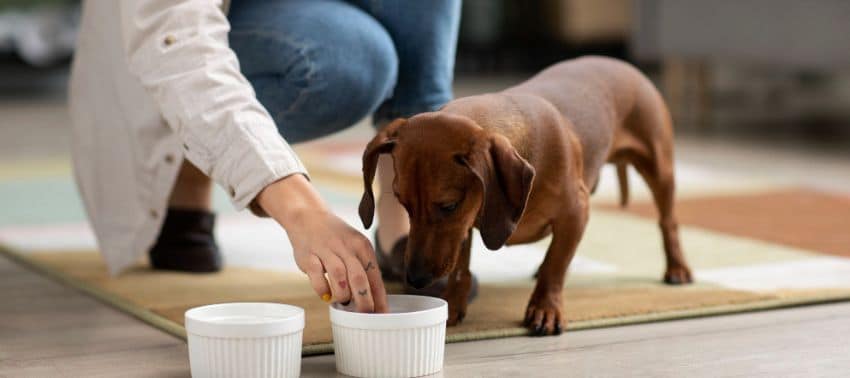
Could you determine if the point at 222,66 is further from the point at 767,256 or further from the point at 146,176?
the point at 767,256

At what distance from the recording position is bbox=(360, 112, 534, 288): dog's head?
4.04ft

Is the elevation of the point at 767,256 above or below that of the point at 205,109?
below

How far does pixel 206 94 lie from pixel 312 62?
450mm

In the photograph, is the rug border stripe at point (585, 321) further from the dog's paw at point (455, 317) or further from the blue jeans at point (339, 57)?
the blue jeans at point (339, 57)

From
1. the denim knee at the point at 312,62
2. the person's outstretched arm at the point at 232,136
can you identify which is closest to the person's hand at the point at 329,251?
the person's outstretched arm at the point at 232,136

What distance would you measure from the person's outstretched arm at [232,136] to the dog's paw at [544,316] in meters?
0.29

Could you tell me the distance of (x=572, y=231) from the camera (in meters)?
1.45

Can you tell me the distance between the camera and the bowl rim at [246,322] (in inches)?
44.9

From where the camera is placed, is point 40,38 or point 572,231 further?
point 40,38

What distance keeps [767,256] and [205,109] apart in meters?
1.02

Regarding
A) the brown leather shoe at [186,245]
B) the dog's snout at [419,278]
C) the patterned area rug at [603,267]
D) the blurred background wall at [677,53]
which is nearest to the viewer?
the dog's snout at [419,278]

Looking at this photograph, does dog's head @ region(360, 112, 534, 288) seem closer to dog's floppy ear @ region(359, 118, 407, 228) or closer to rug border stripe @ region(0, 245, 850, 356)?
dog's floppy ear @ region(359, 118, 407, 228)

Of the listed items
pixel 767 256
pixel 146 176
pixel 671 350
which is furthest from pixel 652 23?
pixel 671 350

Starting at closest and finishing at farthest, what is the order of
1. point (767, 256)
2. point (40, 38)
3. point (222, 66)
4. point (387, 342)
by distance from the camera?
point (387, 342), point (222, 66), point (767, 256), point (40, 38)
